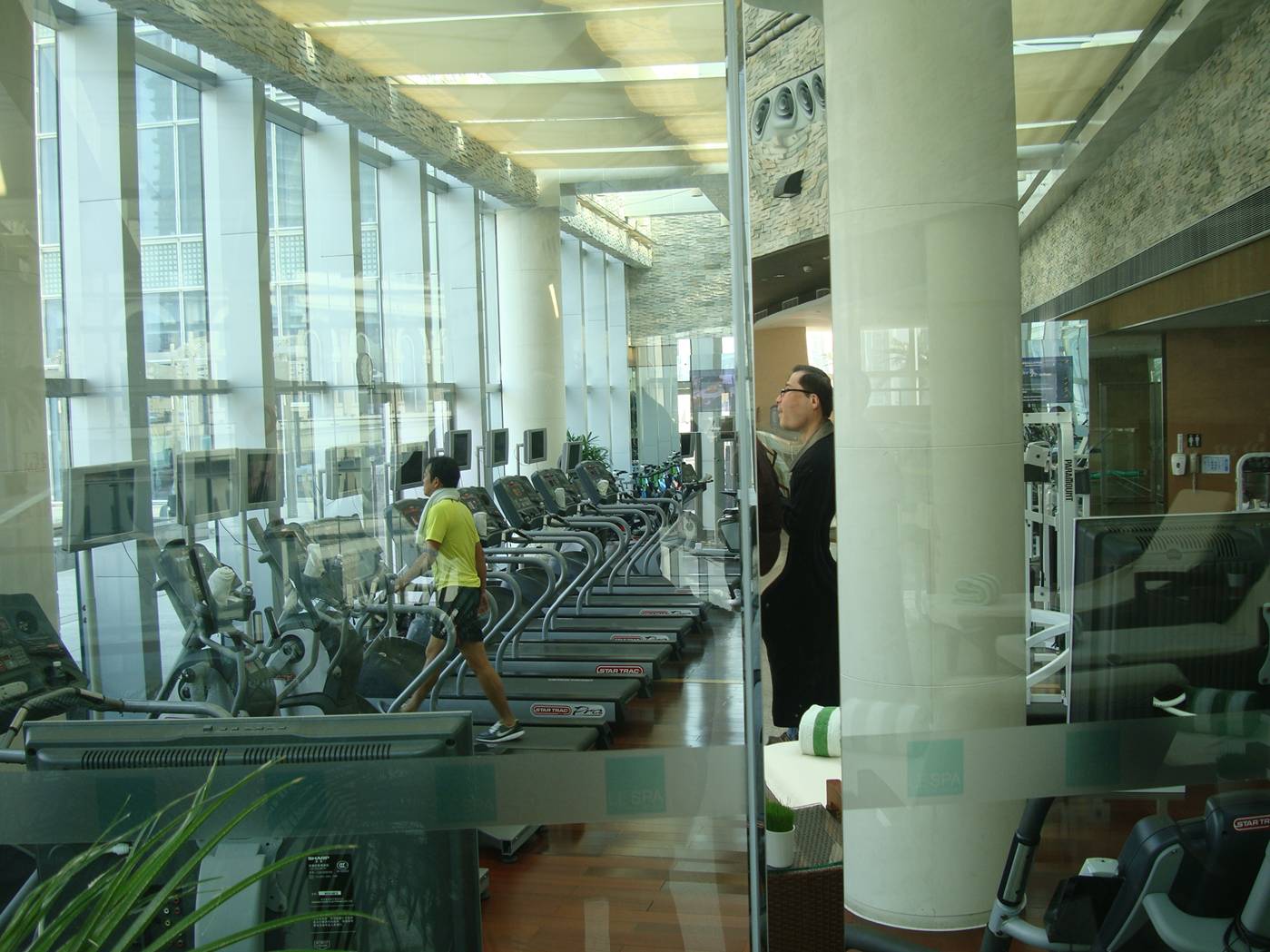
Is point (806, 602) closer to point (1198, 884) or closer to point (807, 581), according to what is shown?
point (807, 581)

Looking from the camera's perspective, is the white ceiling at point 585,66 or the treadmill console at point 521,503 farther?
the treadmill console at point 521,503

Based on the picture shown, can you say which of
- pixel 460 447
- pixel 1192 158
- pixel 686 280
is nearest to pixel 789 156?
pixel 686 280

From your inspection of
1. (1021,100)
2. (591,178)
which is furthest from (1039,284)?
(591,178)

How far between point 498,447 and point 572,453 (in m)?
0.28

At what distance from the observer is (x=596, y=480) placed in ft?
11.2

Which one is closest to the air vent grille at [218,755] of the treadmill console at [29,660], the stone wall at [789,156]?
the treadmill console at [29,660]

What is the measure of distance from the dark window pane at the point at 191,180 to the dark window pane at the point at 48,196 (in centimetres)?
29

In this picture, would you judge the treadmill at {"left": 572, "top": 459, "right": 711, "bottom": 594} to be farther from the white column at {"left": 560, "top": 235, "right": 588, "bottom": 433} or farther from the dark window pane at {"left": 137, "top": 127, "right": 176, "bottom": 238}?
the dark window pane at {"left": 137, "top": 127, "right": 176, "bottom": 238}

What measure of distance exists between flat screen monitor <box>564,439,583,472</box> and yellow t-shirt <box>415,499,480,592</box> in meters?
0.33

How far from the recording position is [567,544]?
5.99 meters

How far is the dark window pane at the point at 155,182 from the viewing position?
2.71 meters

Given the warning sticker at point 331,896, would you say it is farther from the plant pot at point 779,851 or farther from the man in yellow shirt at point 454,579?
the man in yellow shirt at point 454,579

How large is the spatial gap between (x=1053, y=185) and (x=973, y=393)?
535 mm

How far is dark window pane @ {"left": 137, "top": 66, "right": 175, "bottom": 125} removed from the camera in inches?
105
